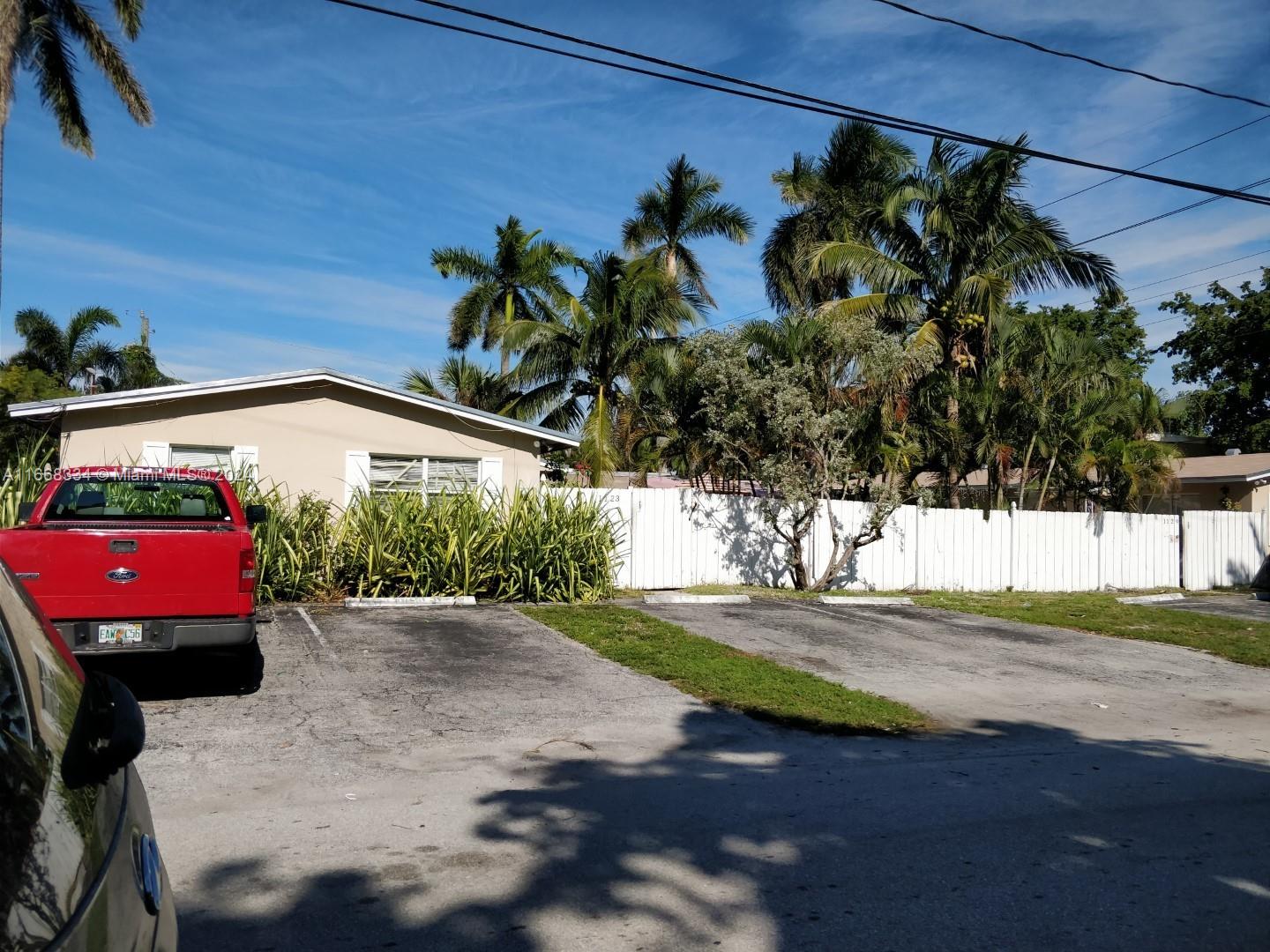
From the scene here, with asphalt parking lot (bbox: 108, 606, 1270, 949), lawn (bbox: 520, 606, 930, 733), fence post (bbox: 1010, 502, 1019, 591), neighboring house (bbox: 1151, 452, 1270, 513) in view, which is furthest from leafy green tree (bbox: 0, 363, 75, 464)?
neighboring house (bbox: 1151, 452, 1270, 513)

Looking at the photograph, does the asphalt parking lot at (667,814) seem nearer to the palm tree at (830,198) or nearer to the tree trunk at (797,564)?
the tree trunk at (797,564)

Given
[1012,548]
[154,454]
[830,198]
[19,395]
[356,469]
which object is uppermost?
[830,198]

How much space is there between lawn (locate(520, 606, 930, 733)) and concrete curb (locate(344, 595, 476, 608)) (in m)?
1.39

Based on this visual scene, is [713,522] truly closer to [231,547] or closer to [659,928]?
[231,547]

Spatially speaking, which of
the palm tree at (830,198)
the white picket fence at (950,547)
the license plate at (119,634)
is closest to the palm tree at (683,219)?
the palm tree at (830,198)

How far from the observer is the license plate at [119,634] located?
25.7ft

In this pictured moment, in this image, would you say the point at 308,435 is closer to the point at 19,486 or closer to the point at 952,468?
the point at 19,486

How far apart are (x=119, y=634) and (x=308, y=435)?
Answer: 935 cm

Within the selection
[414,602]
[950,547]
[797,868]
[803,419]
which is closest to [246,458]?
[414,602]

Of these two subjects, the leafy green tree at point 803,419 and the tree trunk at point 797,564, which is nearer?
the leafy green tree at point 803,419

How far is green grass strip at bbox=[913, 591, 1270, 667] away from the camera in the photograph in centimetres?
1444

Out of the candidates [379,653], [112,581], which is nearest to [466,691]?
[379,653]

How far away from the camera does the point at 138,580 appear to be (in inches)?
311

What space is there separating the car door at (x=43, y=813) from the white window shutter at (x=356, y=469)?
14802 millimetres
